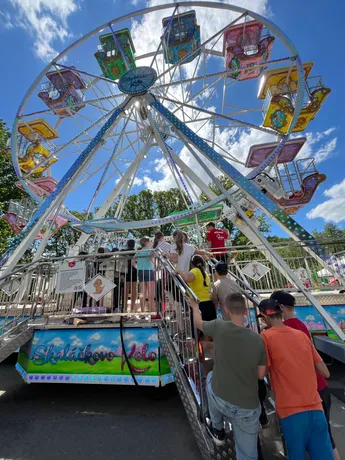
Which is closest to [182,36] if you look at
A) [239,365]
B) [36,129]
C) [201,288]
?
[36,129]

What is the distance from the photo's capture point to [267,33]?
29.4 feet

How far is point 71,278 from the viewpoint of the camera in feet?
14.5

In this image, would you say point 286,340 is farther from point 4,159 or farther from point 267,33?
point 4,159

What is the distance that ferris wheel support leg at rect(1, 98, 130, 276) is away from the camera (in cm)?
680

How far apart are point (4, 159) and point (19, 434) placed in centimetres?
2002

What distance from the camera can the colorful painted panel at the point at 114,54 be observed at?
9820mm

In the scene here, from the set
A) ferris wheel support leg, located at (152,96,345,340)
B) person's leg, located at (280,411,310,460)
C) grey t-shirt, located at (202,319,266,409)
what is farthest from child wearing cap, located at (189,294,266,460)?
ferris wheel support leg, located at (152,96,345,340)

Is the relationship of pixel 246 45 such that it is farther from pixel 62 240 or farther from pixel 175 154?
pixel 62 240

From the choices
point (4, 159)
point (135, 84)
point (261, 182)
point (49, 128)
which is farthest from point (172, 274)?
point (4, 159)

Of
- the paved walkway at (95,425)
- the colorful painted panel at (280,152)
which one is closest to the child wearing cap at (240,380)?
the paved walkway at (95,425)

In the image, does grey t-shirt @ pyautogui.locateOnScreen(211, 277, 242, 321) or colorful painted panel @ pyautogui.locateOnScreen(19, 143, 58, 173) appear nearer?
grey t-shirt @ pyautogui.locateOnScreen(211, 277, 242, 321)

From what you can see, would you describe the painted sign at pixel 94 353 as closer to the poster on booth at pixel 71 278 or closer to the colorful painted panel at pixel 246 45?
the poster on booth at pixel 71 278

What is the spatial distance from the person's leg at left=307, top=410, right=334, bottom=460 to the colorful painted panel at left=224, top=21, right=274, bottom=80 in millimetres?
10897

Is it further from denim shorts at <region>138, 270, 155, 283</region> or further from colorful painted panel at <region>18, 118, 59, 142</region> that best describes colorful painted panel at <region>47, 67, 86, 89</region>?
denim shorts at <region>138, 270, 155, 283</region>
